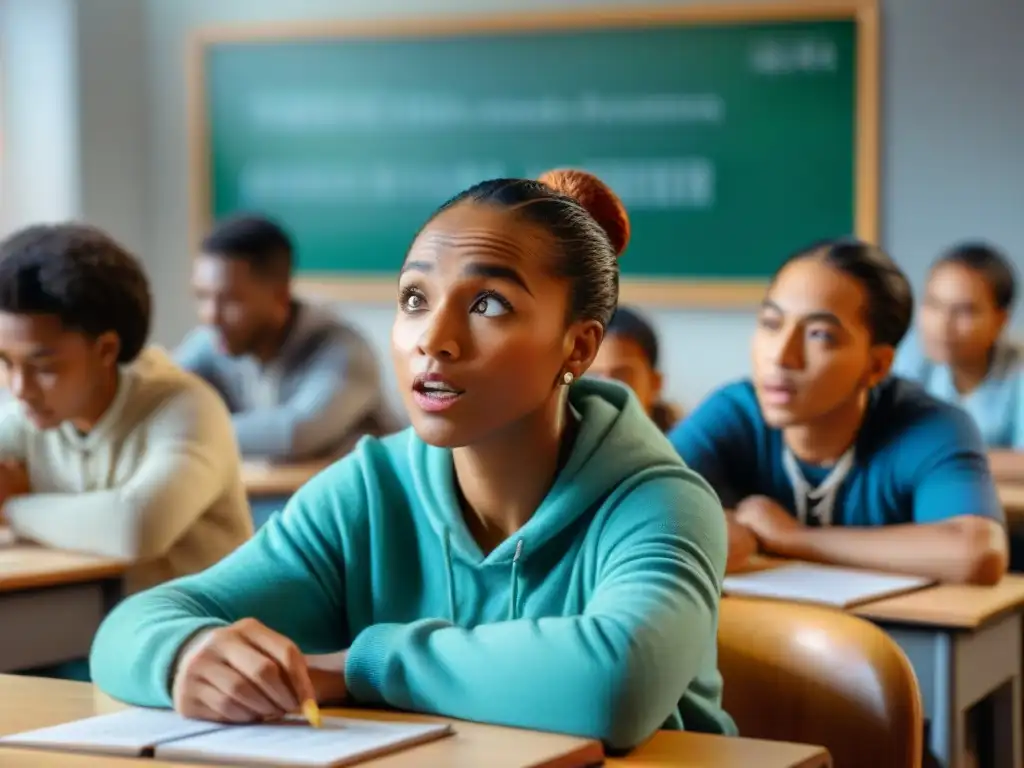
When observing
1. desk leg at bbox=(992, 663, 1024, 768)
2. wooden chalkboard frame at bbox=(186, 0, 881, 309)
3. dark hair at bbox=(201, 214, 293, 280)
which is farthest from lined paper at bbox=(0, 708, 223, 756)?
wooden chalkboard frame at bbox=(186, 0, 881, 309)

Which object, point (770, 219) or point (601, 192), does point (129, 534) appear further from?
point (770, 219)

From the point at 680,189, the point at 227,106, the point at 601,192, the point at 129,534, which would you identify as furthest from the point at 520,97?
the point at 601,192

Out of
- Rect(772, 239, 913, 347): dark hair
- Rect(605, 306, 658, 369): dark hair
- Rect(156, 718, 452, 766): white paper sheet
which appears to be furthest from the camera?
Rect(605, 306, 658, 369): dark hair

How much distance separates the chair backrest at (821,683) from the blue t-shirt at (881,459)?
1.11 meters

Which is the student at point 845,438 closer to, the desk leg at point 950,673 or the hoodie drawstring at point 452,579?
the desk leg at point 950,673

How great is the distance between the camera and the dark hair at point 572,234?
1.60 m

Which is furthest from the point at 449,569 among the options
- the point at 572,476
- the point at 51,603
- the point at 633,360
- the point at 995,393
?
the point at 995,393

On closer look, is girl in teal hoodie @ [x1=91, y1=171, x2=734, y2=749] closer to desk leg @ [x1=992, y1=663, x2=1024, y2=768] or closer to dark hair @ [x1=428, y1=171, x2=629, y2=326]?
dark hair @ [x1=428, y1=171, x2=629, y2=326]

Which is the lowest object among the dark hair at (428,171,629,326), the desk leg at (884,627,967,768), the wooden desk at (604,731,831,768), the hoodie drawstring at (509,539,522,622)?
the desk leg at (884,627,967,768)

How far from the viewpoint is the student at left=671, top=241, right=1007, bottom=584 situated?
2.80 meters

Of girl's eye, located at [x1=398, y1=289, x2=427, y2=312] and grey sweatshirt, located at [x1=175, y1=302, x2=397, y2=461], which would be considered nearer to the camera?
girl's eye, located at [x1=398, y1=289, x2=427, y2=312]

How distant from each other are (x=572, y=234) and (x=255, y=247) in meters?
3.53

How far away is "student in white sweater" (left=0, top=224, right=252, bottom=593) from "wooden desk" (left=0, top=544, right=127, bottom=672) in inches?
2.0

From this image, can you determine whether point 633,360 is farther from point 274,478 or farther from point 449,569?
point 449,569
